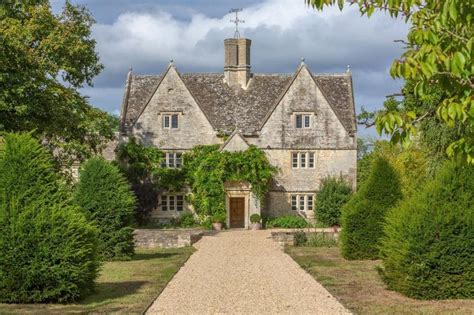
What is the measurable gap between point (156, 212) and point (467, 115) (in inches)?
1514

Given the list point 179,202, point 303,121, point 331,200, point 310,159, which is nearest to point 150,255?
point 179,202

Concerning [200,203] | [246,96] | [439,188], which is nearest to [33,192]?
A: [439,188]

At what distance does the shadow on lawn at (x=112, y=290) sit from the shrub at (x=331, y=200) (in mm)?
26800

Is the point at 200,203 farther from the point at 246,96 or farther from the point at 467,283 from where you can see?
the point at 467,283

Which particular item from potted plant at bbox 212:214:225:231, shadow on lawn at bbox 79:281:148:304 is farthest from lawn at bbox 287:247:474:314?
potted plant at bbox 212:214:225:231

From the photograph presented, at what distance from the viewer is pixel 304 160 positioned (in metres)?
45.5

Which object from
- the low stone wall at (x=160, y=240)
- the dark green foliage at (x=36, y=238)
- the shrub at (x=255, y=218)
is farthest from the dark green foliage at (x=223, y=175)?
the dark green foliage at (x=36, y=238)

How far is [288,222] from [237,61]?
11.1 meters

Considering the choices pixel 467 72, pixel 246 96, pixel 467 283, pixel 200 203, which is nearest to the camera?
pixel 467 72

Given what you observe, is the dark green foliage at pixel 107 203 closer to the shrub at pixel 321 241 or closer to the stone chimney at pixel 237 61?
the shrub at pixel 321 241

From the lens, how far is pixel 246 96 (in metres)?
47.2

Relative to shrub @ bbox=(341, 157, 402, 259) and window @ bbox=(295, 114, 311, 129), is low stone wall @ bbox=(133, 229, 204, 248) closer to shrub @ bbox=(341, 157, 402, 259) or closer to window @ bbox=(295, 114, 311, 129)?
shrub @ bbox=(341, 157, 402, 259)

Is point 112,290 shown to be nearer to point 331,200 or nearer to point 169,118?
point 331,200

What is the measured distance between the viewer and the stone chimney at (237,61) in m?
47.7
